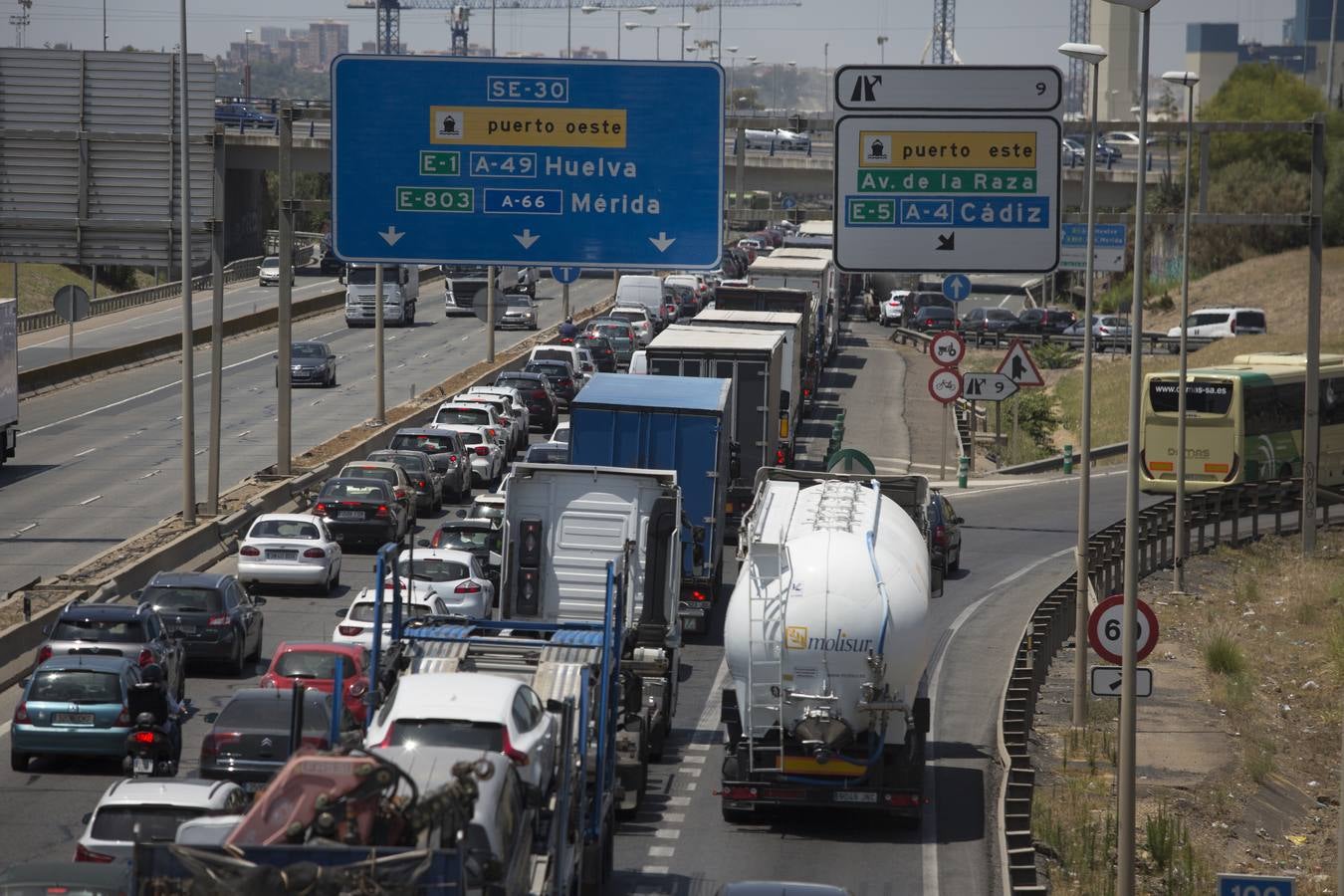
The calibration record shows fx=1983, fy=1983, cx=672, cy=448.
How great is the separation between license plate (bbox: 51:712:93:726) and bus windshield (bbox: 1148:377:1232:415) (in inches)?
1174

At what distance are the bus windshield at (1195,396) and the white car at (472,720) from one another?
3299 centimetres

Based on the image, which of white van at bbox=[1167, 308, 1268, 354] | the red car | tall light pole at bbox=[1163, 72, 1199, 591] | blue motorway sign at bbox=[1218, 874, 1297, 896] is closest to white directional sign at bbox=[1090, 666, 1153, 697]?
blue motorway sign at bbox=[1218, 874, 1297, 896]

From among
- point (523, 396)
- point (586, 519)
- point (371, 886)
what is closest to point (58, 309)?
point (523, 396)

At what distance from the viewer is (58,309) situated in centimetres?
4603

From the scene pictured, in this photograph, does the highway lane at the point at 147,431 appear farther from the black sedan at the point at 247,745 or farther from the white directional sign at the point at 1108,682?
the white directional sign at the point at 1108,682

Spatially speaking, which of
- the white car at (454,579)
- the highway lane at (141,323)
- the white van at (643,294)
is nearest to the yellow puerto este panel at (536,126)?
the white car at (454,579)

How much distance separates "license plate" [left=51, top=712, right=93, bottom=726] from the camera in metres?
21.1

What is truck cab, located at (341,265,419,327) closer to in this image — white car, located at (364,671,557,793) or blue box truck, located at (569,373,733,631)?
blue box truck, located at (569,373,733,631)

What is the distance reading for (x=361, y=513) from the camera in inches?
1432

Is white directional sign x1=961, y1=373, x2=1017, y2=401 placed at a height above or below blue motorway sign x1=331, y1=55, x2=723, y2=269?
below

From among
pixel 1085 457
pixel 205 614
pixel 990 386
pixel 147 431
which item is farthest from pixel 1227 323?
pixel 205 614

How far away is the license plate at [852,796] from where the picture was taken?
65.3ft

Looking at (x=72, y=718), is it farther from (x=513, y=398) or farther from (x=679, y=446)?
(x=513, y=398)

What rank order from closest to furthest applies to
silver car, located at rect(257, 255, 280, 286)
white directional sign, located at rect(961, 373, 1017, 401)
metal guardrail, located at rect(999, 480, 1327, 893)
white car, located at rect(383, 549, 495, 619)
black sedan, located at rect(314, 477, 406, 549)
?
metal guardrail, located at rect(999, 480, 1327, 893), white car, located at rect(383, 549, 495, 619), black sedan, located at rect(314, 477, 406, 549), white directional sign, located at rect(961, 373, 1017, 401), silver car, located at rect(257, 255, 280, 286)
